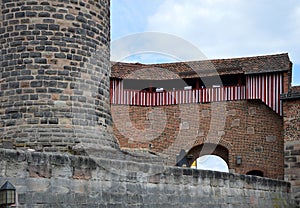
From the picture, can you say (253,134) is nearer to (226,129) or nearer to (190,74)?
(226,129)

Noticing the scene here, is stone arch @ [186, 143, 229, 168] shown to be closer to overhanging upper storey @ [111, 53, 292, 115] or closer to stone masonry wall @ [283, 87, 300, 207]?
overhanging upper storey @ [111, 53, 292, 115]

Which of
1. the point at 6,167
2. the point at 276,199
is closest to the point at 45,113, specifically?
the point at 6,167

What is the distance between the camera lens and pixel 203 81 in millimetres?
26578

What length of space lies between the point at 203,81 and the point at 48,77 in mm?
14689

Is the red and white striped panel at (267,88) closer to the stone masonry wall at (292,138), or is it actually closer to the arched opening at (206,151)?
the arched opening at (206,151)

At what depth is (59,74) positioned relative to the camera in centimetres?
1262

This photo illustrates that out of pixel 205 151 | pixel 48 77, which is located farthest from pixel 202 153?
pixel 48 77

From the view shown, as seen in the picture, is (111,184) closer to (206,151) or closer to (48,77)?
(48,77)

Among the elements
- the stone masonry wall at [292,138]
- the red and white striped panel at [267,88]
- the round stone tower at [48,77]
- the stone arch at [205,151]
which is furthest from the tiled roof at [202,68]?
the round stone tower at [48,77]

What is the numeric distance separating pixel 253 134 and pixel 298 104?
454cm

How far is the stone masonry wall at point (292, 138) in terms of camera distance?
746 inches

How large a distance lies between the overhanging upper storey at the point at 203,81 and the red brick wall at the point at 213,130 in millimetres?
356

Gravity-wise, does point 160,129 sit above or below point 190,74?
below

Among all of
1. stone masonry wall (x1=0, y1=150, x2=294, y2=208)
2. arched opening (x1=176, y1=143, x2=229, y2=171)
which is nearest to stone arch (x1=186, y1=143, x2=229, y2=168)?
arched opening (x1=176, y1=143, x2=229, y2=171)
